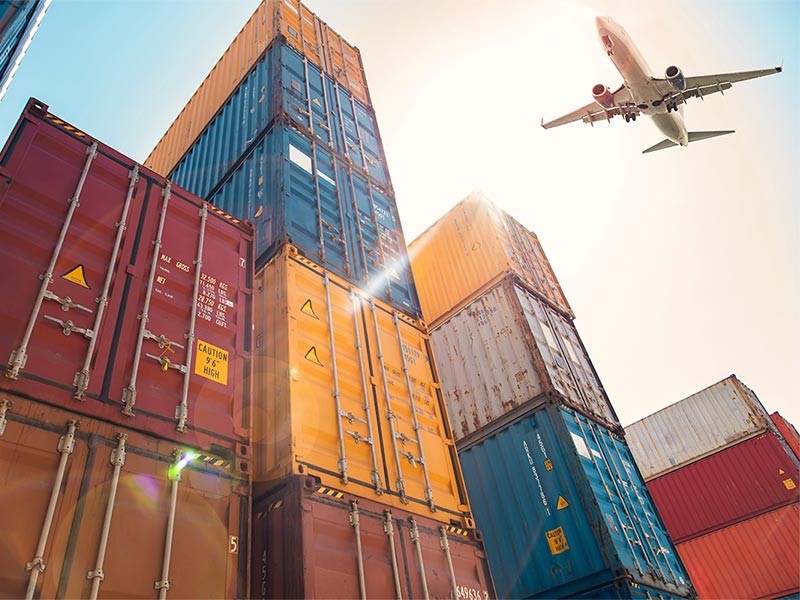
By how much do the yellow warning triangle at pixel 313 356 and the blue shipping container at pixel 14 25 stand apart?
393 cm

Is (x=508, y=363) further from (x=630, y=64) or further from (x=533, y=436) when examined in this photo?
(x=630, y=64)

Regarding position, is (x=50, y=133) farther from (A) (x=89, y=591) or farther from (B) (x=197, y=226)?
(A) (x=89, y=591)

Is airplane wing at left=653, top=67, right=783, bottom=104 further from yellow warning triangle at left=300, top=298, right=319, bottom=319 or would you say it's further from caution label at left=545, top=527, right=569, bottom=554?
yellow warning triangle at left=300, top=298, right=319, bottom=319

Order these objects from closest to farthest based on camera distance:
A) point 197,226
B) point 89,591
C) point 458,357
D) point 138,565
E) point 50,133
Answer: point 89,591
point 138,565
point 50,133
point 197,226
point 458,357

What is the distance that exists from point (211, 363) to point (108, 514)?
1956 millimetres

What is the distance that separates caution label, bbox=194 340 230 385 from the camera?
217 inches

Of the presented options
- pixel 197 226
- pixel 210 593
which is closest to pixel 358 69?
pixel 197 226

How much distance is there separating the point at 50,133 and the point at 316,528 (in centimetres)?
495

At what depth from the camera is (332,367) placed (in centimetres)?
651

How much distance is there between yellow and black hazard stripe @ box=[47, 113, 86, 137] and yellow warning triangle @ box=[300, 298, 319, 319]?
3.15 metres

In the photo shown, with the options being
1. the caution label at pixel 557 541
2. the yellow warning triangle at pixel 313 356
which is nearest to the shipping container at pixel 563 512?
the caution label at pixel 557 541

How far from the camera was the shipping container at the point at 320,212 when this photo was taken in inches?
307

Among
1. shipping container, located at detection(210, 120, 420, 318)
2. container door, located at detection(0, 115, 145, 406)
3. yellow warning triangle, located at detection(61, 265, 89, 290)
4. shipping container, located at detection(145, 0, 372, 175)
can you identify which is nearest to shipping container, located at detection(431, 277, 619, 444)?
shipping container, located at detection(210, 120, 420, 318)

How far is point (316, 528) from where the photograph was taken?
4941 millimetres
